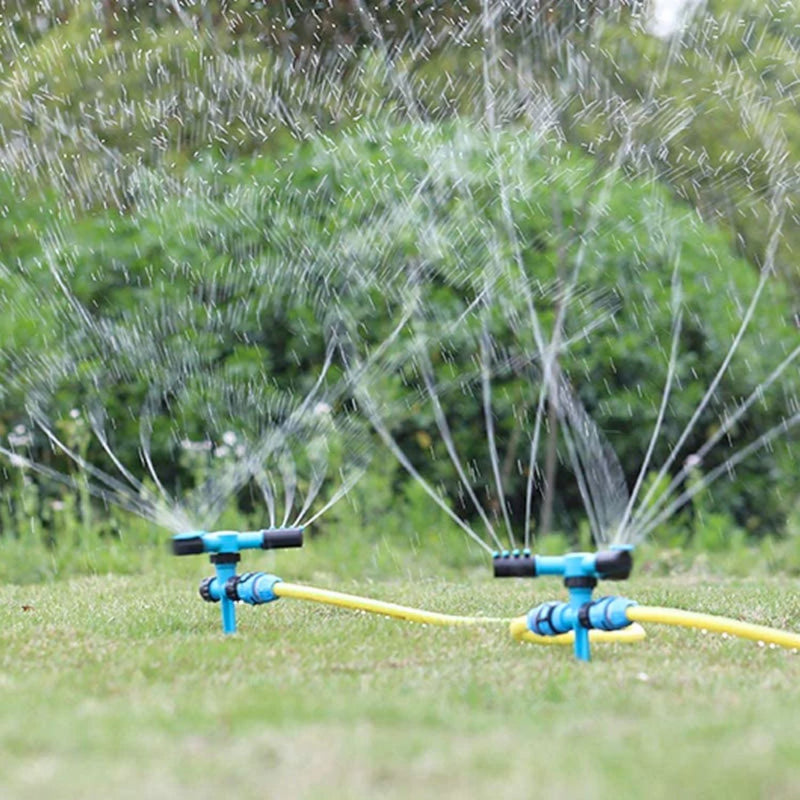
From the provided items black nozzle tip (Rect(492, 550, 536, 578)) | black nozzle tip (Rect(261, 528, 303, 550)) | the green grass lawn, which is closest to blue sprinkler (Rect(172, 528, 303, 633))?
black nozzle tip (Rect(261, 528, 303, 550))

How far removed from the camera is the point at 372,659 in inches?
147

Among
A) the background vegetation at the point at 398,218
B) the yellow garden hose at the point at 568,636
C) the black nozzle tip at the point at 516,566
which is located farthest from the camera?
the background vegetation at the point at 398,218

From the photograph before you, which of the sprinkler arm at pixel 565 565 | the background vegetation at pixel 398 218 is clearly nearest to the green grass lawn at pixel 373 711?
the sprinkler arm at pixel 565 565

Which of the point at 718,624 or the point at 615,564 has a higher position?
the point at 615,564

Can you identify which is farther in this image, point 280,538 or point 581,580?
point 280,538

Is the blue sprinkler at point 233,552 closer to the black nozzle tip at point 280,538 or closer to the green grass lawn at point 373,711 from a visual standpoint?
the black nozzle tip at point 280,538

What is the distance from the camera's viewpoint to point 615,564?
3.43m

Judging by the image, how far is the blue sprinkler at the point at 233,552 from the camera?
423 cm

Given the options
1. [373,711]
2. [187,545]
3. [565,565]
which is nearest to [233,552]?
[187,545]

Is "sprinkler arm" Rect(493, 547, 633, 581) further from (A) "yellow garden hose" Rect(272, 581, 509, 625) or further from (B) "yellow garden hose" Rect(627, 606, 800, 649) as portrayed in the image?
(A) "yellow garden hose" Rect(272, 581, 509, 625)

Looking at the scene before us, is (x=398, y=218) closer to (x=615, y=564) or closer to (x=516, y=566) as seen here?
(x=516, y=566)

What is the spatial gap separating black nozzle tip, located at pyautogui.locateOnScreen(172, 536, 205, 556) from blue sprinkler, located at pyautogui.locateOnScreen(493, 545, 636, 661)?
102 cm

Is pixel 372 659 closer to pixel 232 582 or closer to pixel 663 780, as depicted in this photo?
pixel 232 582

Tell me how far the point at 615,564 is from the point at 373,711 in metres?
0.84
